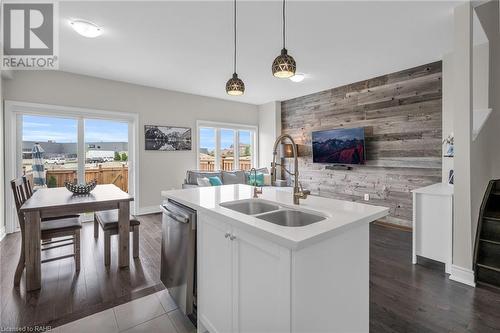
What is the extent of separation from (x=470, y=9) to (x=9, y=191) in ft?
20.6

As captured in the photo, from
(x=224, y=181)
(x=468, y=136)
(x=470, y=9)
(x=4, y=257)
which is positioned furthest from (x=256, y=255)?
(x=224, y=181)

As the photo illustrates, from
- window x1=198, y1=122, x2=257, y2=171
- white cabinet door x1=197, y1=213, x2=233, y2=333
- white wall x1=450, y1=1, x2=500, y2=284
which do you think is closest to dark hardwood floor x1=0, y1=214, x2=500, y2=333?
white wall x1=450, y1=1, x2=500, y2=284

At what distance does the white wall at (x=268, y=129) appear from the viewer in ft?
20.4

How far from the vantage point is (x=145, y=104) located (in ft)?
16.0

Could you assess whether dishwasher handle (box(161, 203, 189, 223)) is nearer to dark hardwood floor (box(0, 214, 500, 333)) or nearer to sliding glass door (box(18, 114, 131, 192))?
dark hardwood floor (box(0, 214, 500, 333))

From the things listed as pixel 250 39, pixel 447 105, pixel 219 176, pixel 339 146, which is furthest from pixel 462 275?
pixel 219 176

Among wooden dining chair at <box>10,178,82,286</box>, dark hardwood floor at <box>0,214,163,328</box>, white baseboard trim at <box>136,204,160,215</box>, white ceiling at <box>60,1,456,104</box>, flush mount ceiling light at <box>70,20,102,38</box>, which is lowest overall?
dark hardwood floor at <box>0,214,163,328</box>

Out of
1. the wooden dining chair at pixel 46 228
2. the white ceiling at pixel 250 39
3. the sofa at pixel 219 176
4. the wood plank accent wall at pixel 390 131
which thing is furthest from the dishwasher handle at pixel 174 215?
the wood plank accent wall at pixel 390 131

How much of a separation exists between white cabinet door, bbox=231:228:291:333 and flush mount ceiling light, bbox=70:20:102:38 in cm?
276

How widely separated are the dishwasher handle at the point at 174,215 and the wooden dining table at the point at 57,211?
2.69ft

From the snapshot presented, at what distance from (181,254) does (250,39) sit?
254 centimetres

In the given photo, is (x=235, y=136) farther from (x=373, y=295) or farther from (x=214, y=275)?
(x=214, y=275)

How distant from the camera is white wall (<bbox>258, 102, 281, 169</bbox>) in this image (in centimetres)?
621

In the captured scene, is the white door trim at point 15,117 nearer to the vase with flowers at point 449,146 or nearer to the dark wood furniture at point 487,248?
the vase with flowers at point 449,146
